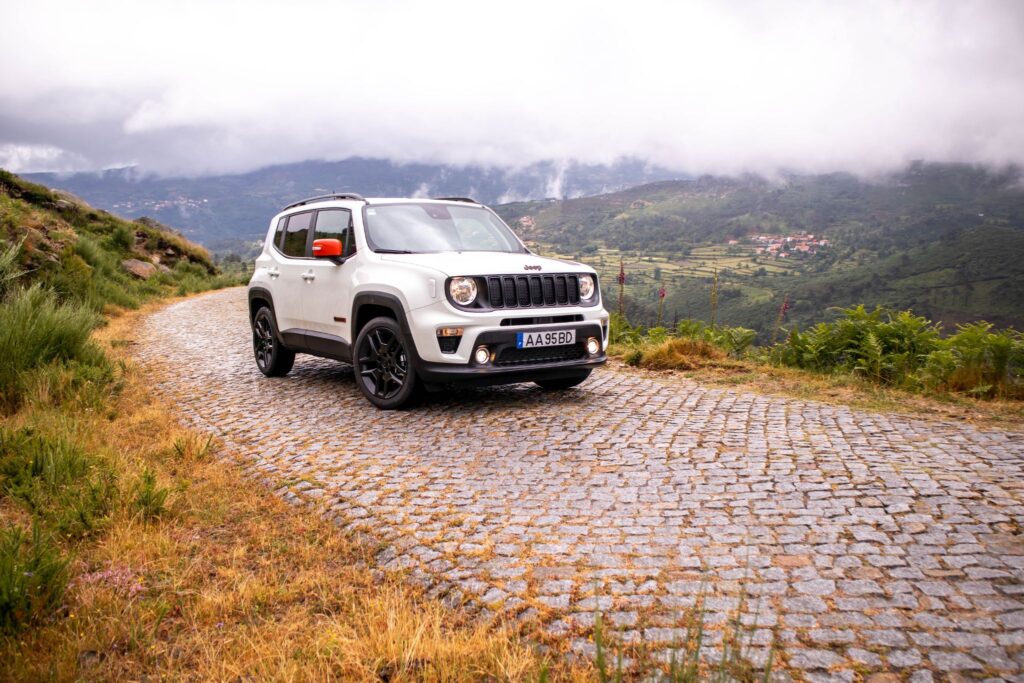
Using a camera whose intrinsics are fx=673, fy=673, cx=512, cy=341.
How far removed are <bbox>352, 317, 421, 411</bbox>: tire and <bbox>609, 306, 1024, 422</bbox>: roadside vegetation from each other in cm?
397

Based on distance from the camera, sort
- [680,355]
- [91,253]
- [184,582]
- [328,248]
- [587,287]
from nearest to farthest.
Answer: [184,582]
[587,287]
[328,248]
[680,355]
[91,253]

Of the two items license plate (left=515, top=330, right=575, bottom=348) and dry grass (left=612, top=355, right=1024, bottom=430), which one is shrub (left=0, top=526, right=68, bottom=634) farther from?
dry grass (left=612, top=355, right=1024, bottom=430)

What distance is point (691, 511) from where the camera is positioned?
395 cm

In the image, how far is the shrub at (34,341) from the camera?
246 inches

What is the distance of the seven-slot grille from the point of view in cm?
624

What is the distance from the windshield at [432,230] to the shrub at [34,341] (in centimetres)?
354

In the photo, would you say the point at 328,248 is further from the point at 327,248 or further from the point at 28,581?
the point at 28,581

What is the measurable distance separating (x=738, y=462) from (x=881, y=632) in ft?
6.97

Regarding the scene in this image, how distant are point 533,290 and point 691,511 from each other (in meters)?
3.03

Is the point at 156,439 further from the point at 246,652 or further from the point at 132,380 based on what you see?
the point at 246,652

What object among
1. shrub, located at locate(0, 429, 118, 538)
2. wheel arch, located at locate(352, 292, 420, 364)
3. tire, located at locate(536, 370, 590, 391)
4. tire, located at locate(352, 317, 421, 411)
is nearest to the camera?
shrub, located at locate(0, 429, 118, 538)

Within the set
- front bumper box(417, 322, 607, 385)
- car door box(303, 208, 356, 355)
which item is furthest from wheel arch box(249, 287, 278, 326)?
front bumper box(417, 322, 607, 385)

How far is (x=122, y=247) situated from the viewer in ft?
81.8

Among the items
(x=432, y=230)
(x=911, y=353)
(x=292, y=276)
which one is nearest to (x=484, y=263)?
(x=432, y=230)
